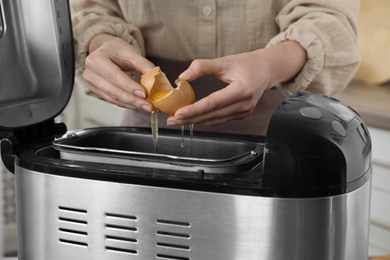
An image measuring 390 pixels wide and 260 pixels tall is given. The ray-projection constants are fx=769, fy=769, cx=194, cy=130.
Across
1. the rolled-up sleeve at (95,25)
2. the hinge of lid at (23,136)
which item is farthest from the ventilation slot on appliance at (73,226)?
the rolled-up sleeve at (95,25)

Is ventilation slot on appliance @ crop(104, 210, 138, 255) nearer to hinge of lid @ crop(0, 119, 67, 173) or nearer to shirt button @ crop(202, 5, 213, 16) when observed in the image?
hinge of lid @ crop(0, 119, 67, 173)

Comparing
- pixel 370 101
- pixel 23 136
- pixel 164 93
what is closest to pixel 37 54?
pixel 23 136

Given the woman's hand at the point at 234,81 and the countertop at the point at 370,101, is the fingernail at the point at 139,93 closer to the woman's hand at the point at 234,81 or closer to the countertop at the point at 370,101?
the woman's hand at the point at 234,81

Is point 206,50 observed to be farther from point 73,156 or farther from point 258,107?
point 73,156

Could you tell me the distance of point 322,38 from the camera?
111 centimetres

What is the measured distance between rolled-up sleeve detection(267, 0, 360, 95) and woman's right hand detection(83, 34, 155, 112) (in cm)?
22

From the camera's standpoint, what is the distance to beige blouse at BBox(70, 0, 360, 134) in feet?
3.69

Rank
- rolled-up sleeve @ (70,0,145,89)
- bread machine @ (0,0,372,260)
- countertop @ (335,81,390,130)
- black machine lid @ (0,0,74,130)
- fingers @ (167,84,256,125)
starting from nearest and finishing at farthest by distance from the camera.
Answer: bread machine @ (0,0,372,260), fingers @ (167,84,256,125), black machine lid @ (0,0,74,130), rolled-up sleeve @ (70,0,145,89), countertop @ (335,81,390,130)

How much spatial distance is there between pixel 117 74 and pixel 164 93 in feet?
0.32

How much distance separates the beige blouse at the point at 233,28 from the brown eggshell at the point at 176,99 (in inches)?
9.8

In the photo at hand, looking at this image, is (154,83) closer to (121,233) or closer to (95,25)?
(121,233)

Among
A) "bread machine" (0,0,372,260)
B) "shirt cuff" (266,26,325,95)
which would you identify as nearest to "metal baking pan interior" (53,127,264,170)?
"bread machine" (0,0,372,260)

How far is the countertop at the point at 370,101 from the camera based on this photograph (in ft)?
6.37

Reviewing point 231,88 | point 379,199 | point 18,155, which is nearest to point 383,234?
point 379,199
